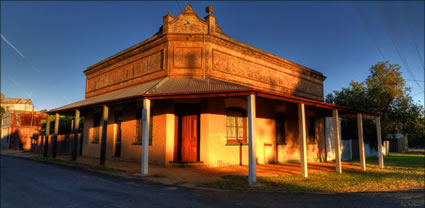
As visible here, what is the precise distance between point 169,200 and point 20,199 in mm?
3265

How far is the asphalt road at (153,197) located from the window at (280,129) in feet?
25.9

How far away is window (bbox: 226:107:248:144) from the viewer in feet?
42.0

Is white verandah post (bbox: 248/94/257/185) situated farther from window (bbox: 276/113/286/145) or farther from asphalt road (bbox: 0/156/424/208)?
window (bbox: 276/113/286/145)

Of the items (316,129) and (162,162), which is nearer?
(162,162)

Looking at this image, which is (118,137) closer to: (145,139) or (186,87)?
(145,139)

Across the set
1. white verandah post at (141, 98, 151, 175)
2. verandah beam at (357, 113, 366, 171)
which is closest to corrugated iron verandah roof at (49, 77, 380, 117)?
white verandah post at (141, 98, 151, 175)

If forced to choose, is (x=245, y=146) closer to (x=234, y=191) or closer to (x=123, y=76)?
(x=234, y=191)

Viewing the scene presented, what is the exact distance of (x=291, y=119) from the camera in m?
16.0

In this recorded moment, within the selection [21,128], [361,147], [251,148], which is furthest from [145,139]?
[21,128]

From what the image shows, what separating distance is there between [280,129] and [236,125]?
146 inches

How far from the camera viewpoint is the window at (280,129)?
15297mm

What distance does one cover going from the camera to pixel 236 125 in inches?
517

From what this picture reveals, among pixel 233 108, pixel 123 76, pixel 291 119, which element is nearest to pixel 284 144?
pixel 291 119

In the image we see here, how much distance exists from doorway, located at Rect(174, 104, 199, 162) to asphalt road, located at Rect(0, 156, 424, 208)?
4049mm
